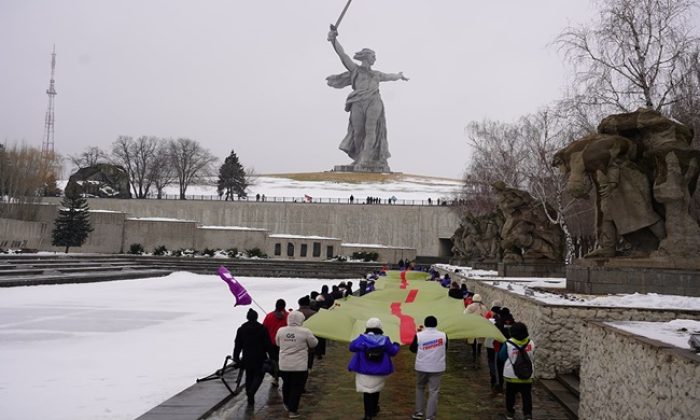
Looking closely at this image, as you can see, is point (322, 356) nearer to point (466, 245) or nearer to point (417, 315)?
point (417, 315)

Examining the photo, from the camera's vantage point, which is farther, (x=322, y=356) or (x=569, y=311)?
(x=322, y=356)

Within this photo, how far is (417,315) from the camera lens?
7902 millimetres

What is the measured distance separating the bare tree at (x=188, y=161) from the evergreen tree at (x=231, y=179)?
293cm

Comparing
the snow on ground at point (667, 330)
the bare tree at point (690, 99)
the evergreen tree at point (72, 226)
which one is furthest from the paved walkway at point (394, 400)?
the evergreen tree at point (72, 226)

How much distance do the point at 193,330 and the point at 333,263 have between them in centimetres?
2943

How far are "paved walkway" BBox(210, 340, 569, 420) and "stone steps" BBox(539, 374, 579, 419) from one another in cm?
8

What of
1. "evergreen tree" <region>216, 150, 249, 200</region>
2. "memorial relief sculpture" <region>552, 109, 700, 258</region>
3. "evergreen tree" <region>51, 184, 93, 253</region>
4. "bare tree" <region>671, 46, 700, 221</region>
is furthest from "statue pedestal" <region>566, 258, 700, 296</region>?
"evergreen tree" <region>216, 150, 249, 200</region>

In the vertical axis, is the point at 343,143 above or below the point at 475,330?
above

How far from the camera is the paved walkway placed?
6.56m

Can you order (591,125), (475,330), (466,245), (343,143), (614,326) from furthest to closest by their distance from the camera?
(343,143) < (466,245) < (591,125) < (475,330) < (614,326)

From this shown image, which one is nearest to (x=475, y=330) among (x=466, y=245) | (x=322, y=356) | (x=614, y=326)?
(x=614, y=326)

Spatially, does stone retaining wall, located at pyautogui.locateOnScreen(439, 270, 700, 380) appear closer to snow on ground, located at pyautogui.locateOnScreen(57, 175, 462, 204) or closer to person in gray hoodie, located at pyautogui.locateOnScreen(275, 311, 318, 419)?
person in gray hoodie, located at pyautogui.locateOnScreen(275, 311, 318, 419)

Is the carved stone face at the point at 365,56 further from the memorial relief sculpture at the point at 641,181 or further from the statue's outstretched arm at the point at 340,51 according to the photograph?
the memorial relief sculpture at the point at 641,181

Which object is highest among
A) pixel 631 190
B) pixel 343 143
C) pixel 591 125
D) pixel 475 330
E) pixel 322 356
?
pixel 343 143
